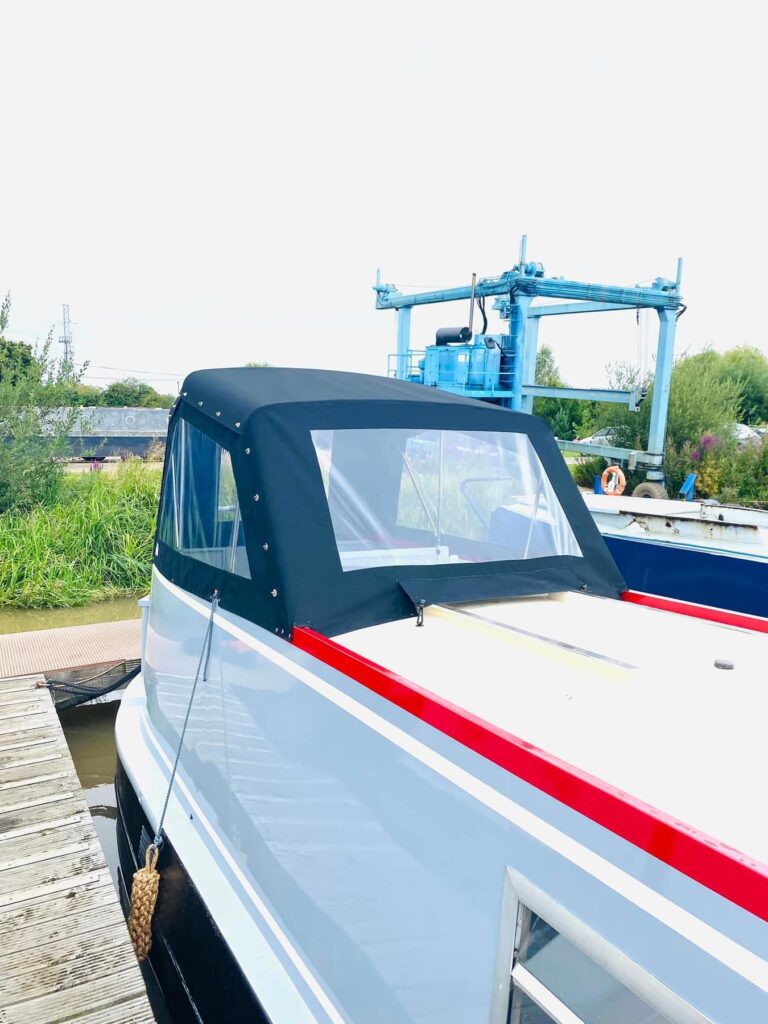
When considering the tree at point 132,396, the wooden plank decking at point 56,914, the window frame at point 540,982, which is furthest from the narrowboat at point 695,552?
the tree at point 132,396

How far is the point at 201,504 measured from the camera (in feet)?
9.62

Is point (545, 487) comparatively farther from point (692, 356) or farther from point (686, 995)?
point (692, 356)

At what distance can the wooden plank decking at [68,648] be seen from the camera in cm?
580

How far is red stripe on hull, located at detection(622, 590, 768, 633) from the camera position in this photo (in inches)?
97.3

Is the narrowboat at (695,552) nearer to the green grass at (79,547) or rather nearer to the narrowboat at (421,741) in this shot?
the narrowboat at (421,741)

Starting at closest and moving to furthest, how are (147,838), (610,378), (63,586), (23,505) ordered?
(147,838) → (63,586) → (23,505) → (610,378)

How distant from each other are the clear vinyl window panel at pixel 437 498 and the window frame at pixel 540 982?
48.1 inches

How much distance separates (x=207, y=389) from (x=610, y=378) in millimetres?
21002

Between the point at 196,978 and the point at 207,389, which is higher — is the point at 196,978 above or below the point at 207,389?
below

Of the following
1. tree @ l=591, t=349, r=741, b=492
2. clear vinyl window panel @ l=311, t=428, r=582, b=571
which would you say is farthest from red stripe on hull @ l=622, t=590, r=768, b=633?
tree @ l=591, t=349, r=741, b=492

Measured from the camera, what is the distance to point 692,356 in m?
23.0

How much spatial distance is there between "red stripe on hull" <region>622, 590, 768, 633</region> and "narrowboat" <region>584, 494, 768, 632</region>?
326cm

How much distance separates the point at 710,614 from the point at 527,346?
14.2m

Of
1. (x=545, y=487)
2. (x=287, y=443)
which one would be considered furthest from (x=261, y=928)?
(x=545, y=487)
